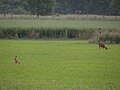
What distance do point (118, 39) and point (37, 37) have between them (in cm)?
421

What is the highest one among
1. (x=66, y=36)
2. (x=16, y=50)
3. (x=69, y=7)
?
(x=69, y=7)

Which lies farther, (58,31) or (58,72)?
(58,31)

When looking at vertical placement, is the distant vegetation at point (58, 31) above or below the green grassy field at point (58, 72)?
below

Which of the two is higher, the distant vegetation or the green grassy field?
the green grassy field

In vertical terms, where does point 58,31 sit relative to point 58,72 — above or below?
below

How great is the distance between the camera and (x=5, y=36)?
17188 millimetres

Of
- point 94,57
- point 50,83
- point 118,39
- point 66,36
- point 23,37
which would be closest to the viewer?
point 50,83

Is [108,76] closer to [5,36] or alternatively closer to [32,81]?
[32,81]

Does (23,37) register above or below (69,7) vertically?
below

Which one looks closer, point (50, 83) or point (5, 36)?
point (50, 83)

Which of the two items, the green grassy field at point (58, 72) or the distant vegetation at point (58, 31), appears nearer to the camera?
the green grassy field at point (58, 72)

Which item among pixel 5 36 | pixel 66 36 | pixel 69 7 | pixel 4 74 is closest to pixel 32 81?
pixel 4 74

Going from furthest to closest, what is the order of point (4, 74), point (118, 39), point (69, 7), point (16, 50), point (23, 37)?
1. point (23, 37)
2. point (118, 39)
3. point (16, 50)
4. point (69, 7)
5. point (4, 74)

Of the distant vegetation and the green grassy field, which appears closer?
the green grassy field
